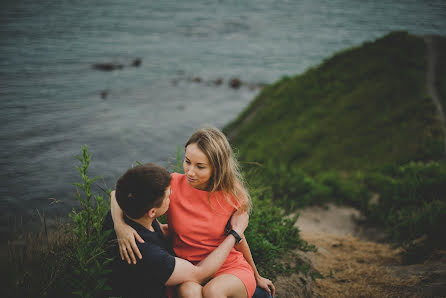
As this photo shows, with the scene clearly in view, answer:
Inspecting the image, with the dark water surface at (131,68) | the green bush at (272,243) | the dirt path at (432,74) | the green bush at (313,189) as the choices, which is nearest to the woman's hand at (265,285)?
the green bush at (272,243)

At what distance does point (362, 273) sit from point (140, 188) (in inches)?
142

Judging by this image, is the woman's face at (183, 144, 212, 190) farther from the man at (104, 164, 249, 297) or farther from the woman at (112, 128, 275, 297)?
the man at (104, 164, 249, 297)

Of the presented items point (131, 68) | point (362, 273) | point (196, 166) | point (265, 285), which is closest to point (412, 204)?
point (362, 273)

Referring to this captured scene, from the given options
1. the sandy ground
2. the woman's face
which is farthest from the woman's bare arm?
the sandy ground

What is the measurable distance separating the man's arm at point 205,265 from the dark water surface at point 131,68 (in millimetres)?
3179

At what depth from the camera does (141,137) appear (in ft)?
41.1

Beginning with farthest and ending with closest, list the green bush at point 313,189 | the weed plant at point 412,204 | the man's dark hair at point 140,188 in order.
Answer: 1. the green bush at point 313,189
2. the weed plant at point 412,204
3. the man's dark hair at point 140,188

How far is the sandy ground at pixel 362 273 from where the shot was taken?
3361 millimetres

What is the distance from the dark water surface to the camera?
28.4 ft

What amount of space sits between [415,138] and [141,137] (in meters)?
9.97

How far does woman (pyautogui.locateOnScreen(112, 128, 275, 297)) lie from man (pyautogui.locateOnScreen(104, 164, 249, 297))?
0.86 ft

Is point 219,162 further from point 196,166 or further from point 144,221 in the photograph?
point 144,221

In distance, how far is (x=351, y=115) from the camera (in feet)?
36.1

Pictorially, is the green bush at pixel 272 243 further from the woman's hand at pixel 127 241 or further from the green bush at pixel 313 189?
the green bush at pixel 313 189
